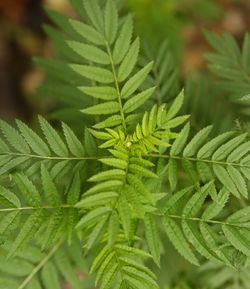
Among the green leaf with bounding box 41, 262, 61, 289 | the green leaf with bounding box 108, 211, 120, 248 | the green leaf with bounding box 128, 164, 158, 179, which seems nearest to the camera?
the green leaf with bounding box 108, 211, 120, 248

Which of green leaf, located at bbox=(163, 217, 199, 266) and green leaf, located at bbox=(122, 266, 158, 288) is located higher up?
green leaf, located at bbox=(163, 217, 199, 266)

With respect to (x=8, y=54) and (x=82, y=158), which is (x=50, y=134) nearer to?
(x=82, y=158)

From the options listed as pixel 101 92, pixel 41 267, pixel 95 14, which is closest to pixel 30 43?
pixel 95 14

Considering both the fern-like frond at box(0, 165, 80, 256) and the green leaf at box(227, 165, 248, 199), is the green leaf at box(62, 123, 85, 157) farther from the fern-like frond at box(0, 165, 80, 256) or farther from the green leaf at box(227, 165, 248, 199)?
the green leaf at box(227, 165, 248, 199)

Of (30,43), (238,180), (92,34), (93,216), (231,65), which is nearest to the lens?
(93,216)

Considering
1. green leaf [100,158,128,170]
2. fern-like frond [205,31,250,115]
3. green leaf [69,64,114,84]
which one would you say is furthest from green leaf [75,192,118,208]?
fern-like frond [205,31,250,115]

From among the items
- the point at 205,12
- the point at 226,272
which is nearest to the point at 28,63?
the point at 205,12

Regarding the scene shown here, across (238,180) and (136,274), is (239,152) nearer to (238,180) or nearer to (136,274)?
(238,180)

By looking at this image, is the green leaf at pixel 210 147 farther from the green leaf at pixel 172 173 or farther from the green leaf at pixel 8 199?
the green leaf at pixel 8 199
